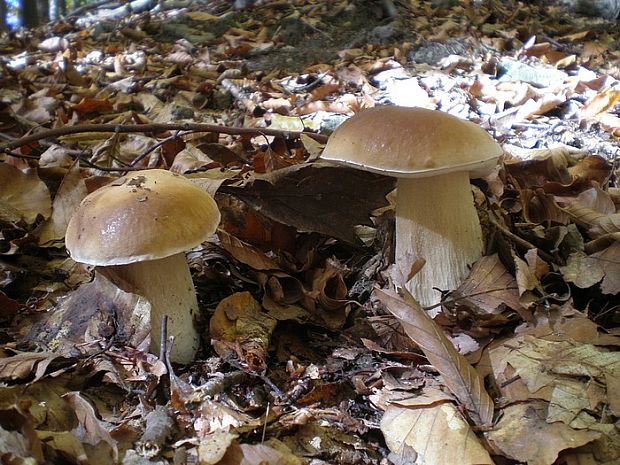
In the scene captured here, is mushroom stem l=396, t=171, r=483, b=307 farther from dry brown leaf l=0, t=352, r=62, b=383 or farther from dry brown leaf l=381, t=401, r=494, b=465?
dry brown leaf l=0, t=352, r=62, b=383

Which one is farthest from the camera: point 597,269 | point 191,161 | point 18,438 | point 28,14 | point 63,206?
point 28,14

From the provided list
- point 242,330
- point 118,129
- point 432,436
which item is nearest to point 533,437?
point 432,436

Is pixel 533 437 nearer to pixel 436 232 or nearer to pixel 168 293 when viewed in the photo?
pixel 436 232

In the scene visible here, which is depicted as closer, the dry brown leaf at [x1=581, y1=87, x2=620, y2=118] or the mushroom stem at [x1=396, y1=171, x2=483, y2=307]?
the mushroom stem at [x1=396, y1=171, x2=483, y2=307]

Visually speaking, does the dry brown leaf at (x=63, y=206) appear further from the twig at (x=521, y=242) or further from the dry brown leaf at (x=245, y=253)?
the twig at (x=521, y=242)

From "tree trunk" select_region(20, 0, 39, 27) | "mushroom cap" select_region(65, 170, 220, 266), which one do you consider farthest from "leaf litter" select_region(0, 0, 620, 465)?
"tree trunk" select_region(20, 0, 39, 27)

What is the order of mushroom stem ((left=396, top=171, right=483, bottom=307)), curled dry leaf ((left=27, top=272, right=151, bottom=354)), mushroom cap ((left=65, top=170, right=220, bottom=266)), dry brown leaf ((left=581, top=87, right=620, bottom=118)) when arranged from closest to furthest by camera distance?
1. mushroom cap ((left=65, top=170, right=220, bottom=266))
2. curled dry leaf ((left=27, top=272, right=151, bottom=354))
3. mushroom stem ((left=396, top=171, right=483, bottom=307))
4. dry brown leaf ((left=581, top=87, right=620, bottom=118))

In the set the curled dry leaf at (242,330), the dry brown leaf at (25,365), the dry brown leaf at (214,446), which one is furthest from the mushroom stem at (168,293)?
the dry brown leaf at (214,446)
